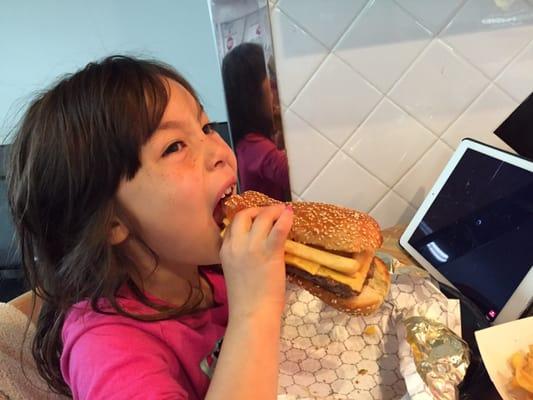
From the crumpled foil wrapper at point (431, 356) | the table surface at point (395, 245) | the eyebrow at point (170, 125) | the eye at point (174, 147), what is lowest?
the table surface at point (395, 245)

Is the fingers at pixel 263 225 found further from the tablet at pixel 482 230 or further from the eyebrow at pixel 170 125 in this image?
the tablet at pixel 482 230

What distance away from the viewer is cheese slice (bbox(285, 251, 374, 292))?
657 millimetres

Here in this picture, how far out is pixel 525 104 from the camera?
2.87 ft

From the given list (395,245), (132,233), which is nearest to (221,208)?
(132,233)

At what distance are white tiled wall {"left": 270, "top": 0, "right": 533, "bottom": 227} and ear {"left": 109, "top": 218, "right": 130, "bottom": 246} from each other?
0.47 m

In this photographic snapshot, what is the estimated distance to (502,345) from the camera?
2.20 ft

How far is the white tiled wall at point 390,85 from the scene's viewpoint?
0.95m

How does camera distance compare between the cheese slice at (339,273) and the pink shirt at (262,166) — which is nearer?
the cheese slice at (339,273)

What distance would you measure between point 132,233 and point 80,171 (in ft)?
0.42

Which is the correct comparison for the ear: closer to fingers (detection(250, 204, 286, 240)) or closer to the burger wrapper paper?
fingers (detection(250, 204, 286, 240))

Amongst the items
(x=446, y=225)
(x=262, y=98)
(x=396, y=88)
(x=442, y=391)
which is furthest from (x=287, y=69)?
(x=442, y=391)

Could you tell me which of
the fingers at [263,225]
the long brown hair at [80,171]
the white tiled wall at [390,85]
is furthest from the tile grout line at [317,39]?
the fingers at [263,225]

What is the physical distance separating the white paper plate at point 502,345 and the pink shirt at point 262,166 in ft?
1.80

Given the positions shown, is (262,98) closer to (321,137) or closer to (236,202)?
(321,137)
